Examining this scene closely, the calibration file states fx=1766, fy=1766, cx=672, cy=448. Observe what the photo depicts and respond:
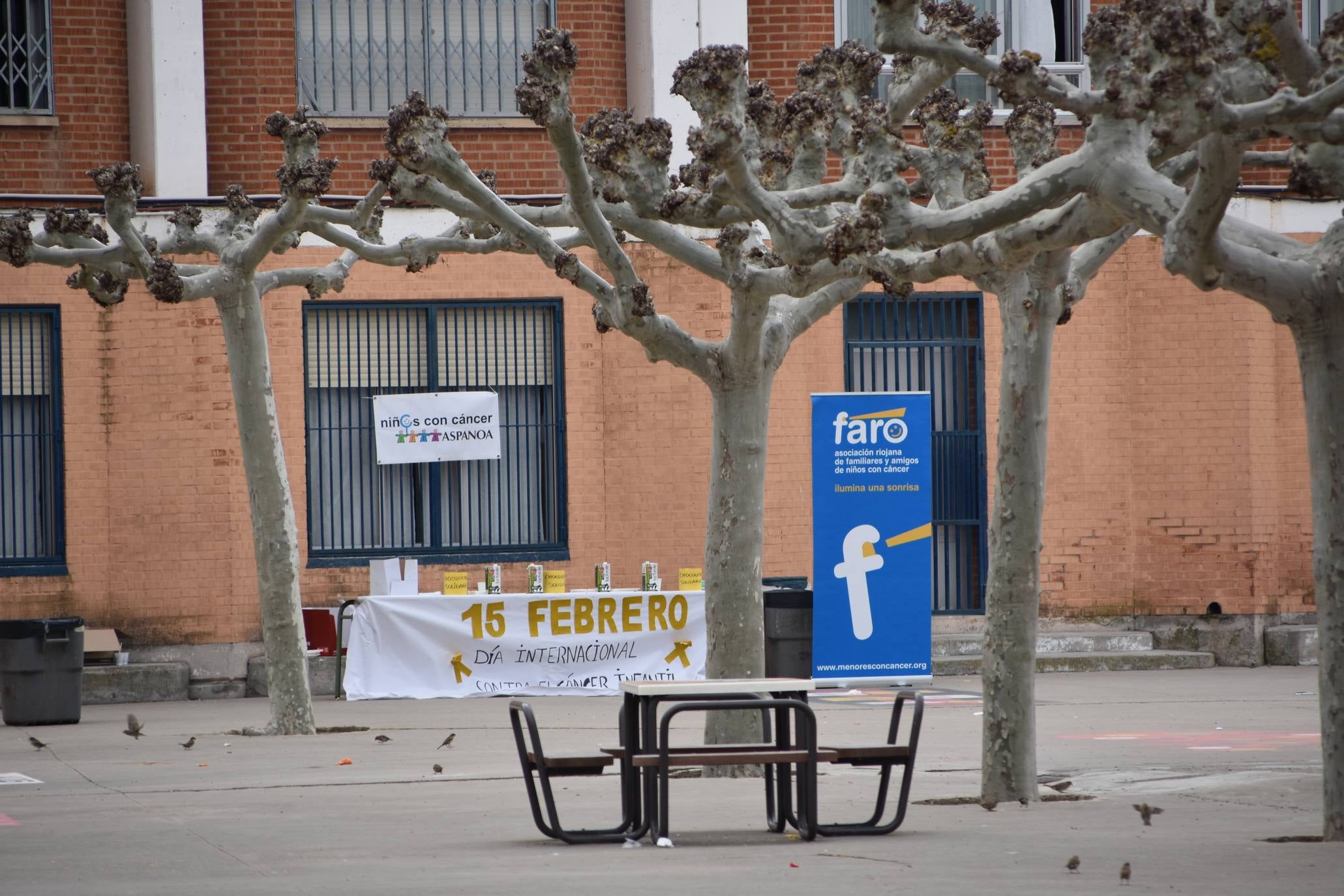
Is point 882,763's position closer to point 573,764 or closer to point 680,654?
point 573,764

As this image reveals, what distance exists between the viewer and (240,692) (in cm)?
1867

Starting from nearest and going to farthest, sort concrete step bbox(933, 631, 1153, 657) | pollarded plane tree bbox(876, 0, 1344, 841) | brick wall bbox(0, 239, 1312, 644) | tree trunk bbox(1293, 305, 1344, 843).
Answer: pollarded plane tree bbox(876, 0, 1344, 841) < tree trunk bbox(1293, 305, 1344, 843) < brick wall bbox(0, 239, 1312, 644) < concrete step bbox(933, 631, 1153, 657)

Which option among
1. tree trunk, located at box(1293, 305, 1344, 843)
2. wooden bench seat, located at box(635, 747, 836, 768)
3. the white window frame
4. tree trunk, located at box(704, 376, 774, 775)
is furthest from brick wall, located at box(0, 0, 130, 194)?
tree trunk, located at box(1293, 305, 1344, 843)

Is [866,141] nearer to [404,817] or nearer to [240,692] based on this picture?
[404,817]

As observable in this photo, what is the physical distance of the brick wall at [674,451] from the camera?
18688 millimetres

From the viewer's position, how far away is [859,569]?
15.8 meters

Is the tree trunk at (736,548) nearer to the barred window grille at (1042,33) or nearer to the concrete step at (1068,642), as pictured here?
the concrete step at (1068,642)

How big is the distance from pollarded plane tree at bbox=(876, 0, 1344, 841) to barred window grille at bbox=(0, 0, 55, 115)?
13.6 meters

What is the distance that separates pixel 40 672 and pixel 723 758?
984 centimetres

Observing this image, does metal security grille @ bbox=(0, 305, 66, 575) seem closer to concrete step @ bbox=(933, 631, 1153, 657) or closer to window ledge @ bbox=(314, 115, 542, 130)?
window ledge @ bbox=(314, 115, 542, 130)

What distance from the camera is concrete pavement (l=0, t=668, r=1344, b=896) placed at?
7215mm

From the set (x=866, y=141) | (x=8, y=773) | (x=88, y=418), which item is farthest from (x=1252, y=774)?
(x=88, y=418)

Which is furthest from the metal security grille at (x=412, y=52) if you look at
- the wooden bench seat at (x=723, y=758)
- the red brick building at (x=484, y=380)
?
the wooden bench seat at (x=723, y=758)

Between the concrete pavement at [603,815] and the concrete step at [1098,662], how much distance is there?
10.9 feet
